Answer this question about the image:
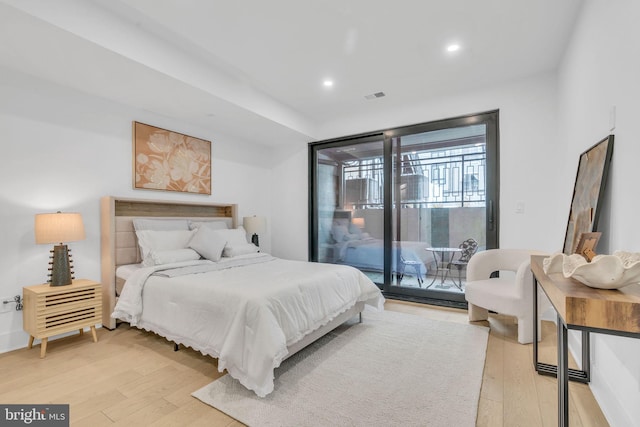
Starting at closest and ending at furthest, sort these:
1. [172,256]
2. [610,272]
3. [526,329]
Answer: [610,272] < [526,329] < [172,256]

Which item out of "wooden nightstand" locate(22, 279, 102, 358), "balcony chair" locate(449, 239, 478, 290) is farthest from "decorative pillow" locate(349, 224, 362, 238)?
"wooden nightstand" locate(22, 279, 102, 358)

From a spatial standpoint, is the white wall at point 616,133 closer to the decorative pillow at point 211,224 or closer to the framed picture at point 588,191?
the framed picture at point 588,191

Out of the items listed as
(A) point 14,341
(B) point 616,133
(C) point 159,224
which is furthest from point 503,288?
(A) point 14,341

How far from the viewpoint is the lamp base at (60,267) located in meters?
2.67

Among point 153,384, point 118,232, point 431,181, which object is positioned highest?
point 431,181

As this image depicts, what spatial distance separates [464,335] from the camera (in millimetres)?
2865

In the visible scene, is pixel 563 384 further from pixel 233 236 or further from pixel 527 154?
pixel 233 236

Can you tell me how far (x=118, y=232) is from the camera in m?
3.22

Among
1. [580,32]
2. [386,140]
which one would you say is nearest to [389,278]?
[386,140]

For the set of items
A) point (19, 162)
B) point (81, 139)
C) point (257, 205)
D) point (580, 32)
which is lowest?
point (257, 205)

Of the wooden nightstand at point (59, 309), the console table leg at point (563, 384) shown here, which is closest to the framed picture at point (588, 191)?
the console table leg at point (563, 384)

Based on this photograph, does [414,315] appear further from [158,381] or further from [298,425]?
[158,381]

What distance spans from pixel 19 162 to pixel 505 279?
15.8ft

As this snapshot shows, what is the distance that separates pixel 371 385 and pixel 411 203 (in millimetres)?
2597
